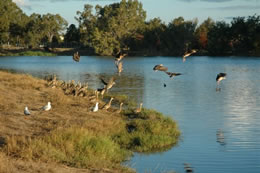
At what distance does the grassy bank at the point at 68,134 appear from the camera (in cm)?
1205

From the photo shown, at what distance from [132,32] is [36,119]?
5970 inches

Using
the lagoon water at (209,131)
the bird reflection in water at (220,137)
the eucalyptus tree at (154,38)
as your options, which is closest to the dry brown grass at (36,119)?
the lagoon water at (209,131)

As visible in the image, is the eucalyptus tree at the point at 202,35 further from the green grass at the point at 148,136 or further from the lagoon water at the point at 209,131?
the green grass at the point at 148,136

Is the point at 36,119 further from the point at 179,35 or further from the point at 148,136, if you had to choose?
the point at 179,35

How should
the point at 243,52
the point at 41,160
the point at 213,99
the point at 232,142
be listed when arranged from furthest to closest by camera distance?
the point at 243,52 < the point at 213,99 < the point at 232,142 < the point at 41,160

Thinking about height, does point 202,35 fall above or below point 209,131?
above

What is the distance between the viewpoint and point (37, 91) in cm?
2817

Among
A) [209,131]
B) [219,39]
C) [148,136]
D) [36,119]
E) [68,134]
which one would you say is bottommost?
[209,131]

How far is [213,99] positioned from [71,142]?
24.7 metres

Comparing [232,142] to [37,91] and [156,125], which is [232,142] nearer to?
[156,125]

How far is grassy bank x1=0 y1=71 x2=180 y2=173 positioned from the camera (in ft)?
39.5

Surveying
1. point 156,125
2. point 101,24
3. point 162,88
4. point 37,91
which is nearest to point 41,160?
point 156,125

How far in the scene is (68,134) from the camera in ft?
47.6

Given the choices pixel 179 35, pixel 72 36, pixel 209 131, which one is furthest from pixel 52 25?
pixel 209 131
